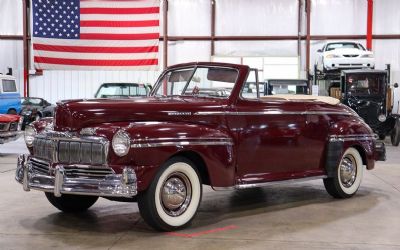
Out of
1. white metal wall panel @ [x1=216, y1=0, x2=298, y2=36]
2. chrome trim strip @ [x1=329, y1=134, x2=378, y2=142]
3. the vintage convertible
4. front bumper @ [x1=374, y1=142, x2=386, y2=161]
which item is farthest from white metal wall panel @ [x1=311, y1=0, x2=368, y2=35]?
the vintage convertible

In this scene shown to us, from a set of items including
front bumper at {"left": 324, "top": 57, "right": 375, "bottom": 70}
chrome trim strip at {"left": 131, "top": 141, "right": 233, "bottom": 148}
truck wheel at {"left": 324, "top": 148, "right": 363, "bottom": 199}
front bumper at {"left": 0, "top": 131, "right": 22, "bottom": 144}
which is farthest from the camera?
front bumper at {"left": 324, "top": 57, "right": 375, "bottom": 70}

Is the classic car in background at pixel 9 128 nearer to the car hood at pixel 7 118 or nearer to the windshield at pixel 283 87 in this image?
the car hood at pixel 7 118

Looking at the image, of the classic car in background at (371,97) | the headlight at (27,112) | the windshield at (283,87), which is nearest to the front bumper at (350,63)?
the windshield at (283,87)

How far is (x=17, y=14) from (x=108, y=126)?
2117 centimetres

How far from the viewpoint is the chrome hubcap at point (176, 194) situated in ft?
17.0

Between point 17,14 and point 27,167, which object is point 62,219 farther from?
point 17,14

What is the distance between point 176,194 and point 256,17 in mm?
19184

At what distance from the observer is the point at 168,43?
23.9m

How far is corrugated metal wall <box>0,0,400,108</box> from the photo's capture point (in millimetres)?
22688

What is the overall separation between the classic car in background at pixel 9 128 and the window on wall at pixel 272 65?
12.6 meters

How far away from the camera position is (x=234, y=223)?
564 cm

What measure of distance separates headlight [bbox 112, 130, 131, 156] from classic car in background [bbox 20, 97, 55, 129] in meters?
16.4

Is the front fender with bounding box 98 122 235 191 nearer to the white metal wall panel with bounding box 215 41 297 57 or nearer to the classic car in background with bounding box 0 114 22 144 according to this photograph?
the classic car in background with bounding box 0 114 22 144

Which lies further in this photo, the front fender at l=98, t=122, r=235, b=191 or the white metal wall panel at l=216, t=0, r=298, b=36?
the white metal wall panel at l=216, t=0, r=298, b=36
